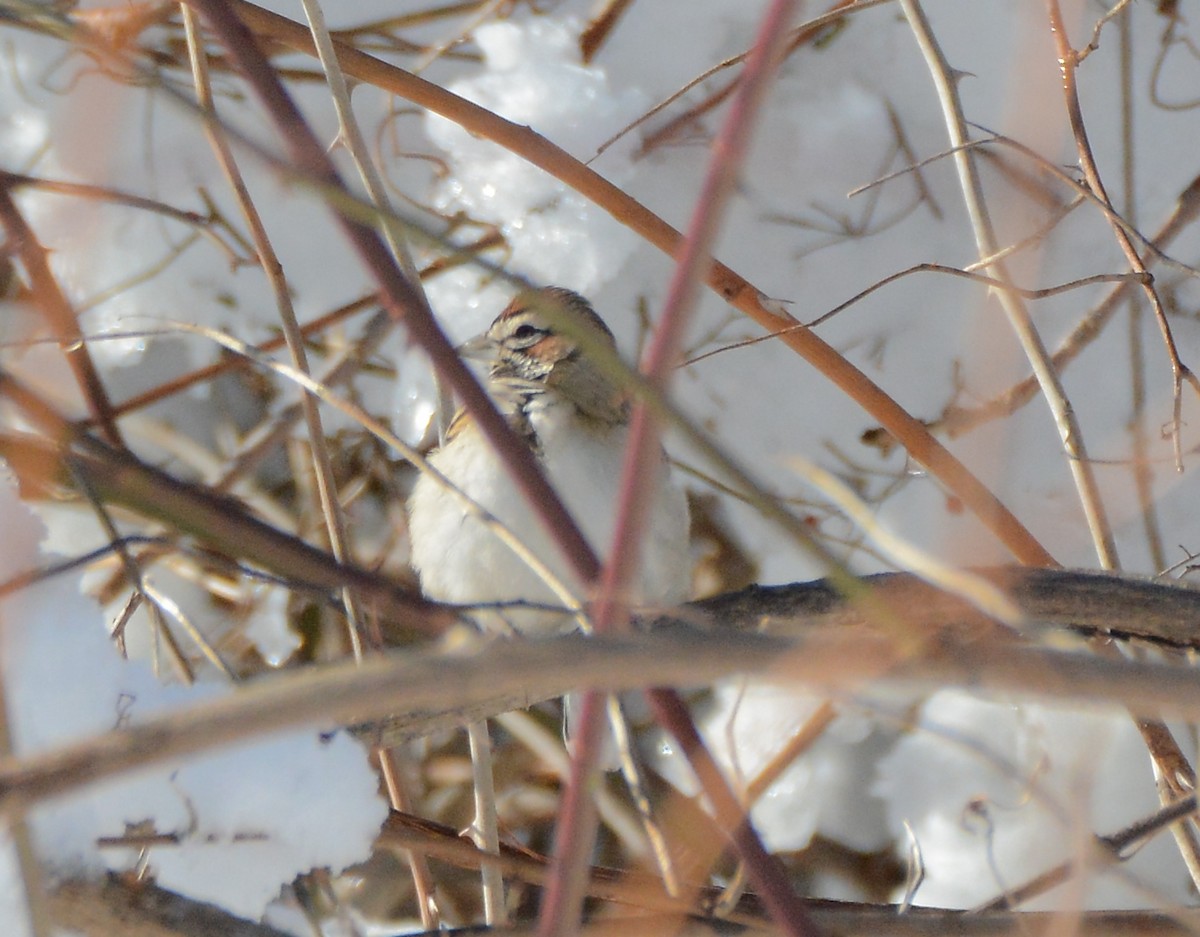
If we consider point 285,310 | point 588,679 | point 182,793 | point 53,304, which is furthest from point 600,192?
point 588,679

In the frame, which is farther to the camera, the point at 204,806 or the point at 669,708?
the point at 204,806

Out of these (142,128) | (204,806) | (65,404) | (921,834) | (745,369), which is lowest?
(204,806)

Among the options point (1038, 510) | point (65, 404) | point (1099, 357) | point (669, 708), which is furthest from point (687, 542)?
point (669, 708)

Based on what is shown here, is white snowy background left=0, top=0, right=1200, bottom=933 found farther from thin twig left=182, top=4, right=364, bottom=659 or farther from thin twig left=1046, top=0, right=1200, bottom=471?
thin twig left=182, top=4, right=364, bottom=659

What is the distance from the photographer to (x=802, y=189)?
7.20ft

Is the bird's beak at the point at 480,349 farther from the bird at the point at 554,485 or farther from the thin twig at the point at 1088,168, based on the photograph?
the thin twig at the point at 1088,168

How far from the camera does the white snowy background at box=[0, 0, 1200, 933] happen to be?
201 cm

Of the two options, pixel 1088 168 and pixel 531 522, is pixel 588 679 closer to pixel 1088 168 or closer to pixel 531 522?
pixel 1088 168

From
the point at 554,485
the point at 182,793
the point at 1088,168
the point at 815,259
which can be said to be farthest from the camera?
the point at 815,259

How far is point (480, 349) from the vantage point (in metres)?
2.22

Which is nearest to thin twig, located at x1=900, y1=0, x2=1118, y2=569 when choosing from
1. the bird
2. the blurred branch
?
the bird

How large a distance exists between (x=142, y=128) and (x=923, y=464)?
1.36m

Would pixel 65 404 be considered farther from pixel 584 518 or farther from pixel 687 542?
pixel 687 542

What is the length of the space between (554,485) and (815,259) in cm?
61
